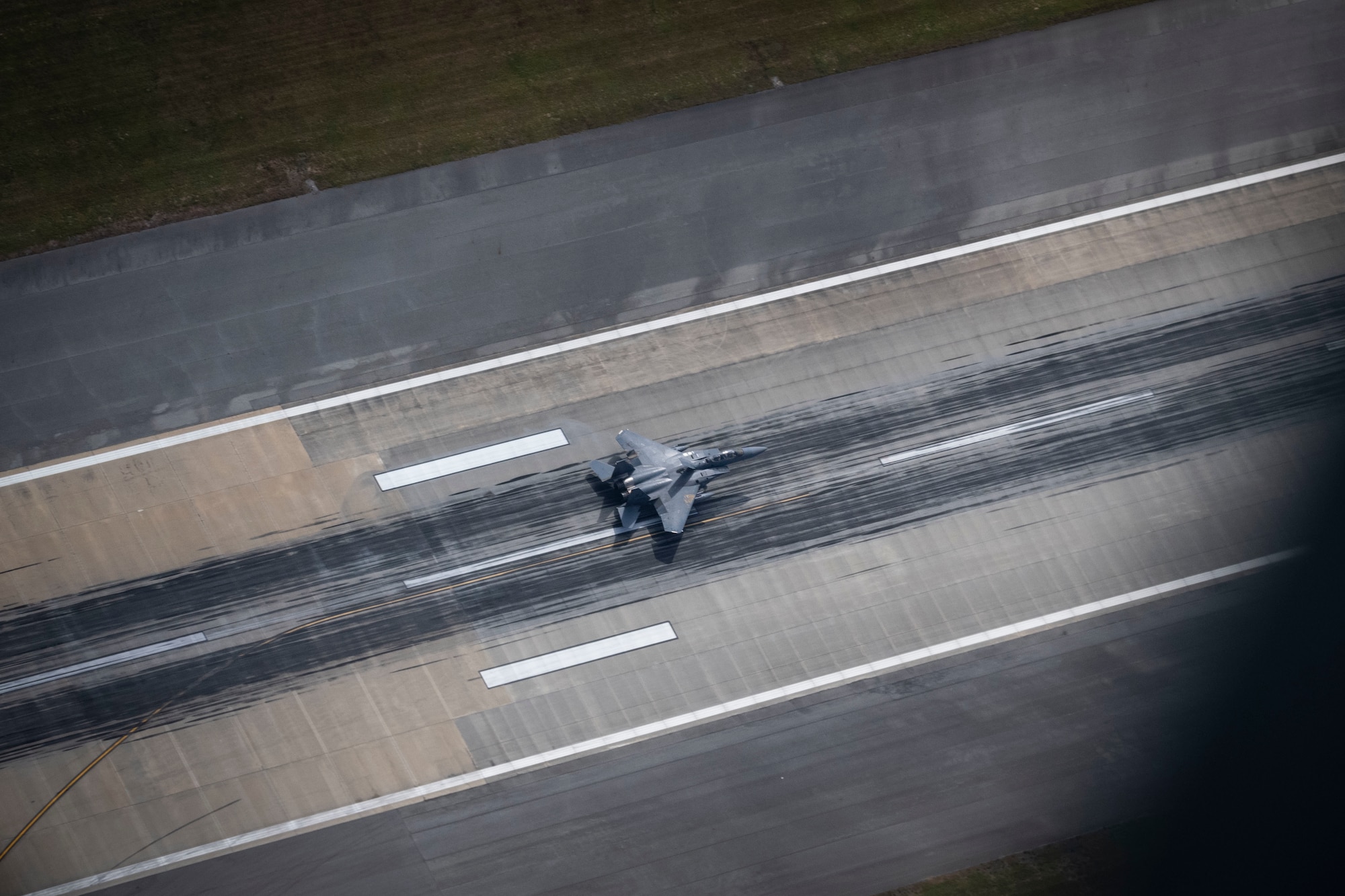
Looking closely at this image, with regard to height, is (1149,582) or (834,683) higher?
(834,683)

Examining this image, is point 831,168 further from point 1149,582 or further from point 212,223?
point 212,223

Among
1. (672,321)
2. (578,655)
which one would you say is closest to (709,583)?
(578,655)

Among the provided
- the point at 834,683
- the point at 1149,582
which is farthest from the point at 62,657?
the point at 1149,582

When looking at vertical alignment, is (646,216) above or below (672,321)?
above

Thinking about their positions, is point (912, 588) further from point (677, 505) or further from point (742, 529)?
point (677, 505)

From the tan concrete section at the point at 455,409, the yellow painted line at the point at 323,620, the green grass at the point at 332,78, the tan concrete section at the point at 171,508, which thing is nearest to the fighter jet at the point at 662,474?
the yellow painted line at the point at 323,620

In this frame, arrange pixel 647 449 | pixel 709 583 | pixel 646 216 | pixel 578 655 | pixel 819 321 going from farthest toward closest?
1. pixel 646 216
2. pixel 819 321
3. pixel 709 583
4. pixel 578 655
5. pixel 647 449

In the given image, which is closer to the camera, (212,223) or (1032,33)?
(212,223)

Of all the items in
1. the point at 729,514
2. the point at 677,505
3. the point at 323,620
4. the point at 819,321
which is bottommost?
the point at 729,514
